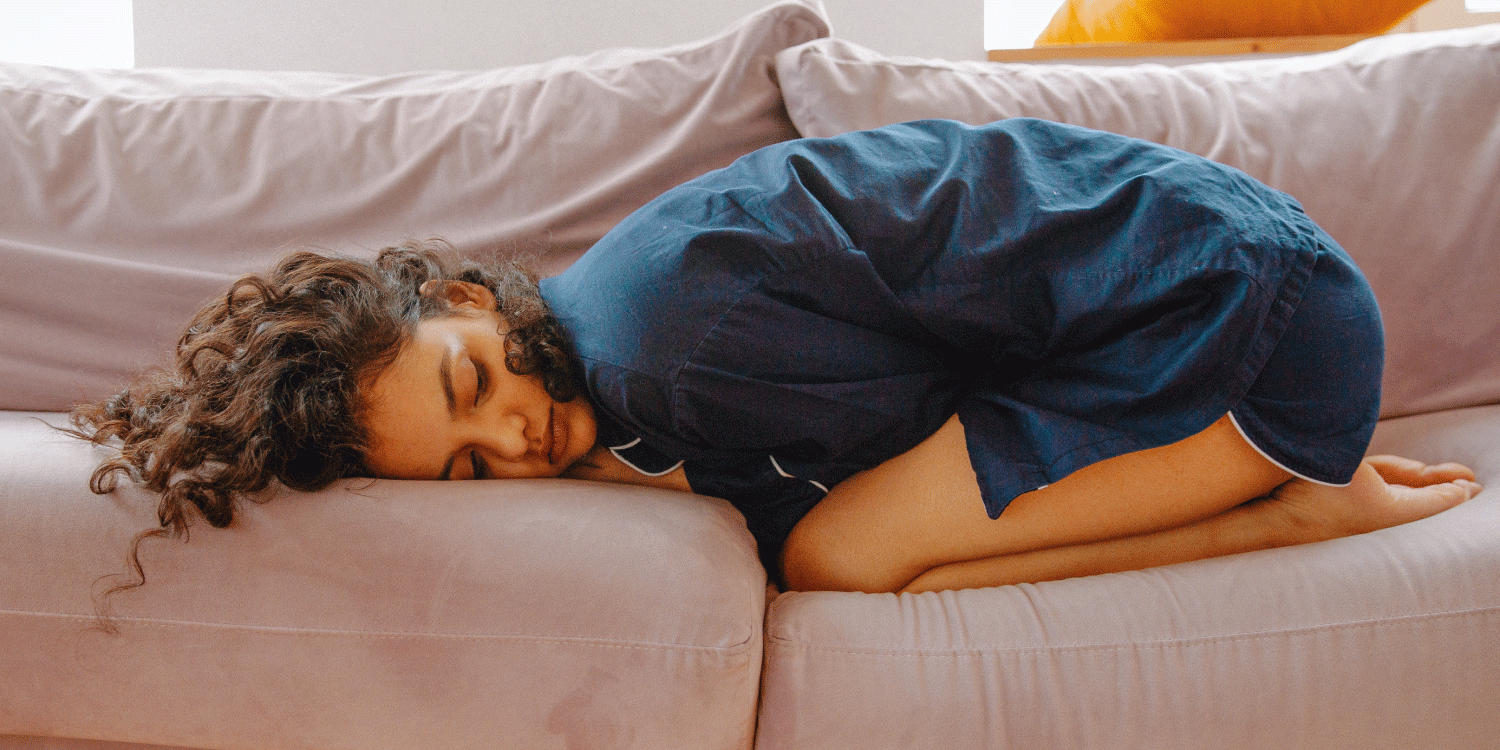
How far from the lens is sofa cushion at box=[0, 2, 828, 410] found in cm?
104

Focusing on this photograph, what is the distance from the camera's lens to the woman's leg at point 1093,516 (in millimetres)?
726

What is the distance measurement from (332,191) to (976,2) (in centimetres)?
113

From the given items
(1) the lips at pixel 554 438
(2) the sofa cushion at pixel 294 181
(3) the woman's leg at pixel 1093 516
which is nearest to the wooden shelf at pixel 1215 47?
(2) the sofa cushion at pixel 294 181

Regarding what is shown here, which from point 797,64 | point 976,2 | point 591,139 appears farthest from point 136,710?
point 976,2

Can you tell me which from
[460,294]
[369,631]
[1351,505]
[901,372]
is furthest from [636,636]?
[1351,505]

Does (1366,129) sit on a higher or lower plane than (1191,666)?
higher

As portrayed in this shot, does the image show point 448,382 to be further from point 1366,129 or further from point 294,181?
point 1366,129

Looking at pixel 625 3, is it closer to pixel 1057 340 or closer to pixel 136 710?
pixel 1057 340

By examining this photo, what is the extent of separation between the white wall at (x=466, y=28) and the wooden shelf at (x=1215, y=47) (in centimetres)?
20

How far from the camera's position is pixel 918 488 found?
0.77 m

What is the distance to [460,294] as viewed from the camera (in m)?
0.89

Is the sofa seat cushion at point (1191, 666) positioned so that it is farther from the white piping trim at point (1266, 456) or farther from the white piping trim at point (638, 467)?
the white piping trim at point (638, 467)

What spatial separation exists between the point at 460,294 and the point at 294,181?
0.36 meters

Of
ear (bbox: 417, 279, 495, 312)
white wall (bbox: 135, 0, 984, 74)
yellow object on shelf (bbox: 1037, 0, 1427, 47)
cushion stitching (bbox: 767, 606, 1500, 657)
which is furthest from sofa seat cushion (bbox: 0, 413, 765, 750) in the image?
yellow object on shelf (bbox: 1037, 0, 1427, 47)
